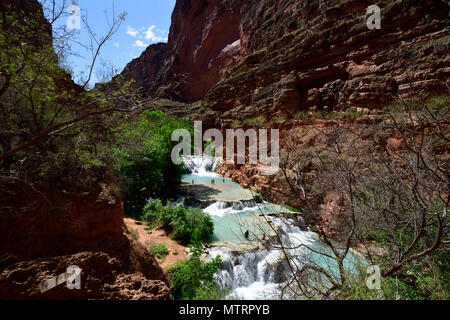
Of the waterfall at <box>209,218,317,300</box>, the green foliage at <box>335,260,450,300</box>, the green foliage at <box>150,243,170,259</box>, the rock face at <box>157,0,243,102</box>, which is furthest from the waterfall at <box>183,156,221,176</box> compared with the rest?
the rock face at <box>157,0,243,102</box>

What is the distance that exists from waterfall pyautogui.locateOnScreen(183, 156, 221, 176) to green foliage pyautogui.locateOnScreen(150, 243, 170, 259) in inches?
409

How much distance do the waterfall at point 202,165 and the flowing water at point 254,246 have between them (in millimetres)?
4205

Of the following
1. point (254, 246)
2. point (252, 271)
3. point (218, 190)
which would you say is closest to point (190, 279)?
point (252, 271)

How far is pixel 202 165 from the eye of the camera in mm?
16953

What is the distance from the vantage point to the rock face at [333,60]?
7.60 m

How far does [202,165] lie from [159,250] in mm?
11657

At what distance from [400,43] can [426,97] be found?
11.5 feet

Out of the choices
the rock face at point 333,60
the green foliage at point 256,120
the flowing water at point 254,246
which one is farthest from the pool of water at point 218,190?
the rock face at point 333,60

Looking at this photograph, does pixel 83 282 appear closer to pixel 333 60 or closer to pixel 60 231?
pixel 60 231

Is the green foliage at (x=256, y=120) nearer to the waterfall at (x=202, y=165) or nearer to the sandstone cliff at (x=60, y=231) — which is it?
the waterfall at (x=202, y=165)

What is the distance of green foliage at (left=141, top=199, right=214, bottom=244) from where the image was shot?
6.50m
